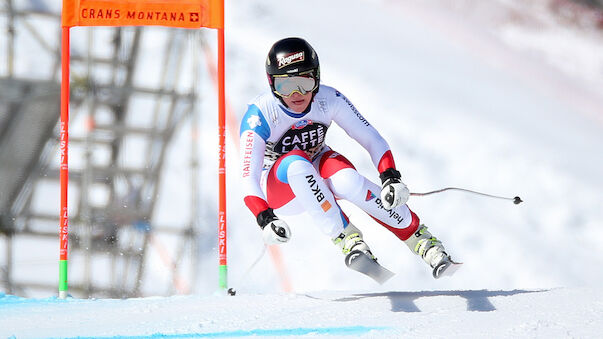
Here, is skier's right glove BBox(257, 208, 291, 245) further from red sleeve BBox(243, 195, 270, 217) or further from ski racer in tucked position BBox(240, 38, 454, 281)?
red sleeve BBox(243, 195, 270, 217)

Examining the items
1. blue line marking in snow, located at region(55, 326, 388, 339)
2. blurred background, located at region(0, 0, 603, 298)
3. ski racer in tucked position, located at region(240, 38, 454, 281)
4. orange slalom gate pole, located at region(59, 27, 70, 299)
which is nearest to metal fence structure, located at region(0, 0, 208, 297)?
blurred background, located at region(0, 0, 603, 298)

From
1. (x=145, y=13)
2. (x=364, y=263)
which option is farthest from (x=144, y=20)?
(x=364, y=263)

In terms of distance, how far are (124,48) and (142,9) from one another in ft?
17.1

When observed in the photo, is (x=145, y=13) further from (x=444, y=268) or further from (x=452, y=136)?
(x=452, y=136)

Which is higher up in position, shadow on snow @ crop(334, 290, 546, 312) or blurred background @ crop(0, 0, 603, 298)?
blurred background @ crop(0, 0, 603, 298)

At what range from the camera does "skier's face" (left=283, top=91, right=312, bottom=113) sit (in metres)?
4.04

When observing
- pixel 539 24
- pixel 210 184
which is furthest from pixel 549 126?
pixel 210 184

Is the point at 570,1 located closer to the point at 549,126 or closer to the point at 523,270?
the point at 549,126

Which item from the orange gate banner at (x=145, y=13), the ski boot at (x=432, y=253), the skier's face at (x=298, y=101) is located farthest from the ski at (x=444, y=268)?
the orange gate banner at (x=145, y=13)

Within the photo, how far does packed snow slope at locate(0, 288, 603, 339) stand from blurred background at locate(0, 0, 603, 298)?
5210 millimetres

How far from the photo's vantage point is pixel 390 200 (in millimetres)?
3797

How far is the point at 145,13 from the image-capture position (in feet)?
16.1

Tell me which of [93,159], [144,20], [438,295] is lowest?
[438,295]

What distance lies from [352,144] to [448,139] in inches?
60.4
